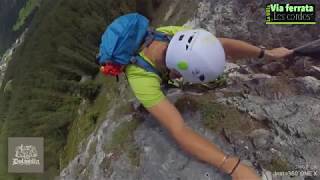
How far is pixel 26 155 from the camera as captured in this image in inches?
765

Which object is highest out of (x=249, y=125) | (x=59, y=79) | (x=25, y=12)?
(x=25, y=12)

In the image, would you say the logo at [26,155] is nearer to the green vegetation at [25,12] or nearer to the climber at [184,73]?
the climber at [184,73]

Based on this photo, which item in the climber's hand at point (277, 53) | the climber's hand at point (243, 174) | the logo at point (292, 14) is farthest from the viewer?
the logo at point (292, 14)

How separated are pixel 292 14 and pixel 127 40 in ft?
13.6

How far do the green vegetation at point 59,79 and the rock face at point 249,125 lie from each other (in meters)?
7.10

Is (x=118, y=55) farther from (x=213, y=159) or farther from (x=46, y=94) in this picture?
(x=46, y=94)

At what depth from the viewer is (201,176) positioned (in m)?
6.84

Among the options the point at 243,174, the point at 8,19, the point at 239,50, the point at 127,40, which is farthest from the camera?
the point at 8,19

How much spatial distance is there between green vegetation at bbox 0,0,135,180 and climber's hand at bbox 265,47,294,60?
7976 mm

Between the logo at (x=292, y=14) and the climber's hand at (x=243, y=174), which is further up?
the logo at (x=292, y=14)

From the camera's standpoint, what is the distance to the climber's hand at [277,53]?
7699mm

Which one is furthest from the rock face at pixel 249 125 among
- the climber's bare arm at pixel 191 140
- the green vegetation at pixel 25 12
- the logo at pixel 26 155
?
the green vegetation at pixel 25 12

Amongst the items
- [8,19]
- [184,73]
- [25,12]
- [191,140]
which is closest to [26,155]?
[191,140]

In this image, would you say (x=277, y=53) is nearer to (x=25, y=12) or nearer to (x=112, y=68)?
(x=112, y=68)
